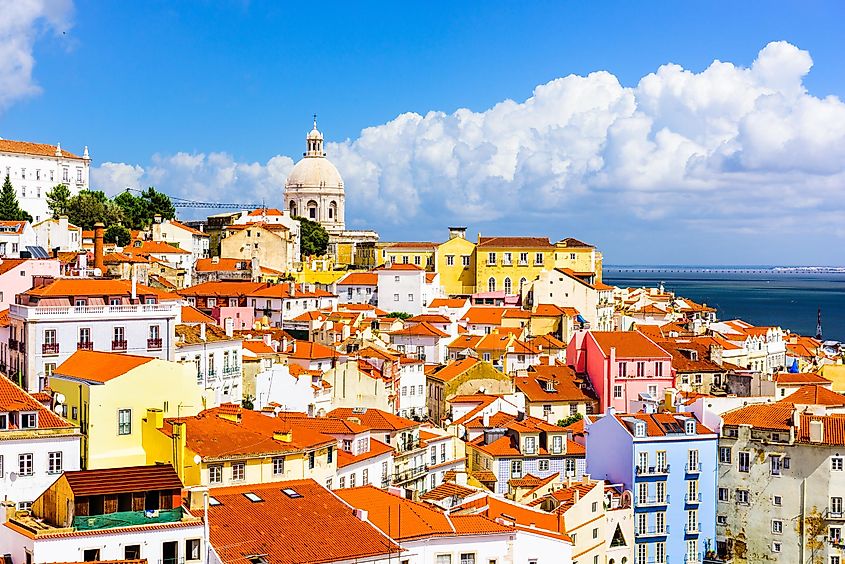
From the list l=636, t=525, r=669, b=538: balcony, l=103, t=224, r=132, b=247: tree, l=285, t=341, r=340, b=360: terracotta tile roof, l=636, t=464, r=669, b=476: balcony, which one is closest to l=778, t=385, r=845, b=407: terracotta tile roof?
l=636, t=464, r=669, b=476: balcony

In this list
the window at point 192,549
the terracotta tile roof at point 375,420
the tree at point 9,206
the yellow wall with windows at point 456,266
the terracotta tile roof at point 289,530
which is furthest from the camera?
the yellow wall with windows at point 456,266

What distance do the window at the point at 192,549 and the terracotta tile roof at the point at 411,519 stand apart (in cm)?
550

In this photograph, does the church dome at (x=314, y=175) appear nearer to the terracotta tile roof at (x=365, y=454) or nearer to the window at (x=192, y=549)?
the terracotta tile roof at (x=365, y=454)

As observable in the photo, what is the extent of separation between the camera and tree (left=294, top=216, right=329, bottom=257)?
342 feet

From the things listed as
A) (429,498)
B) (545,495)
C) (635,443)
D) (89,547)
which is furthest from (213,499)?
(635,443)

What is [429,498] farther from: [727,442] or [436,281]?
[436,281]

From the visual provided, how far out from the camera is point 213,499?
28.4 metres

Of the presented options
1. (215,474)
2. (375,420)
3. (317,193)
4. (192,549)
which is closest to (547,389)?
(375,420)

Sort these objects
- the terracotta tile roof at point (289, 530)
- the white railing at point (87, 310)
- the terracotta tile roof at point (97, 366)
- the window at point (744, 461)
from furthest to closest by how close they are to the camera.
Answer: the window at point (744, 461), the white railing at point (87, 310), the terracotta tile roof at point (97, 366), the terracotta tile roof at point (289, 530)

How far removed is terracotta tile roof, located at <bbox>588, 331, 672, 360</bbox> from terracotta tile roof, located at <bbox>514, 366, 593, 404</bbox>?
2.73 metres

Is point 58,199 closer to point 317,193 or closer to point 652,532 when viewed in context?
point 317,193

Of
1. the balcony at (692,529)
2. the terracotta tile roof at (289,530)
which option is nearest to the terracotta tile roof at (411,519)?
the terracotta tile roof at (289,530)

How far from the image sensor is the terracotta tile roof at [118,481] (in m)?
24.7

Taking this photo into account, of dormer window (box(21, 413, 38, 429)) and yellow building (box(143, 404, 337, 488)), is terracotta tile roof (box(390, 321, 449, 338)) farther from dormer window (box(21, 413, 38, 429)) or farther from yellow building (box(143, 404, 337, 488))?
dormer window (box(21, 413, 38, 429))
